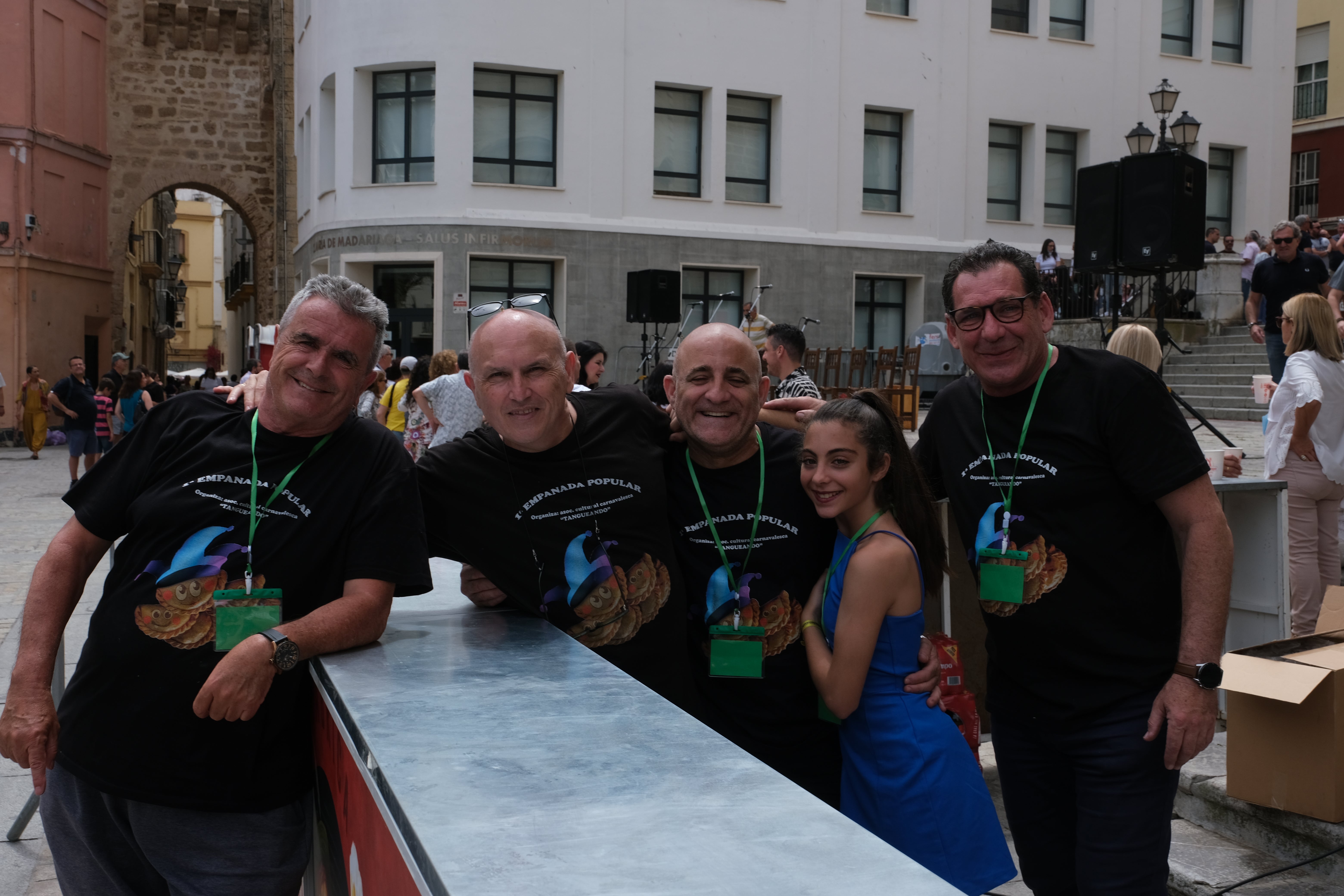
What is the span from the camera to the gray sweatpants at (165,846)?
7.78 feet

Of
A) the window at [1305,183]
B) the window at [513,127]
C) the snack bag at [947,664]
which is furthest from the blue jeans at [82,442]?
the window at [1305,183]

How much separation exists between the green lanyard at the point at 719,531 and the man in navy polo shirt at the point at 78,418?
15372 mm

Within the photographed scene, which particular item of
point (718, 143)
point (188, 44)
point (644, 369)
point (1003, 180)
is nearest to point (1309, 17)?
point (1003, 180)

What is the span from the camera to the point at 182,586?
94.1 inches

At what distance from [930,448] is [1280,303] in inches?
399

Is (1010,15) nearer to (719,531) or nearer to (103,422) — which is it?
(103,422)

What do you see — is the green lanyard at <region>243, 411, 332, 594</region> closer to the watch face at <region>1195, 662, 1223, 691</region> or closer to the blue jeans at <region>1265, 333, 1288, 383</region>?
the watch face at <region>1195, 662, 1223, 691</region>

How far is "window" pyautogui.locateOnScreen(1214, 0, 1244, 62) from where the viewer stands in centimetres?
2627

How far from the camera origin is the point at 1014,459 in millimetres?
2719

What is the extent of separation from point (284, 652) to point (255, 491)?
15.7 inches

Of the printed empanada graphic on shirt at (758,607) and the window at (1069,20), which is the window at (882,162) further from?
the printed empanada graphic on shirt at (758,607)

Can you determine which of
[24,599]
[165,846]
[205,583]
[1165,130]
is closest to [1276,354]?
[1165,130]

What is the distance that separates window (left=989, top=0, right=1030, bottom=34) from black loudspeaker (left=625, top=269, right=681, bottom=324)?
10.2 metres

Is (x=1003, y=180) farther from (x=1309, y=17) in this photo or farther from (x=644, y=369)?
(x=1309, y=17)
